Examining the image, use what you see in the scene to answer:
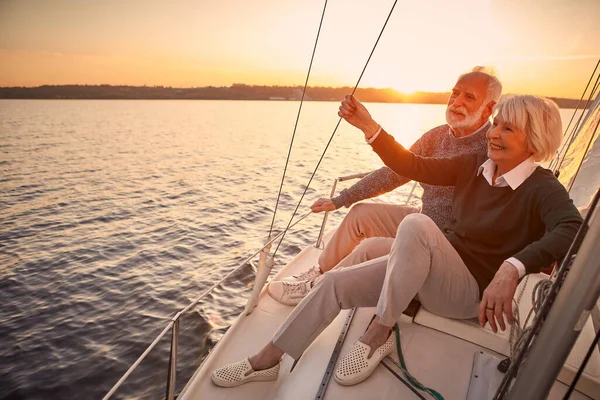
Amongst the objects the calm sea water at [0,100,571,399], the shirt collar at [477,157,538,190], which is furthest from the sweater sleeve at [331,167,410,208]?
the calm sea water at [0,100,571,399]

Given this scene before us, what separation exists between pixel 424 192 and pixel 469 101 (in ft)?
2.20

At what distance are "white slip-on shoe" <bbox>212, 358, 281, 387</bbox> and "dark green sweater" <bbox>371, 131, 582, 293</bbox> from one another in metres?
1.12

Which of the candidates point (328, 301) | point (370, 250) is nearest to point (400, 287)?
point (328, 301)

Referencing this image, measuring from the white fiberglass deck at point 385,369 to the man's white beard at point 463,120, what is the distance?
1317mm

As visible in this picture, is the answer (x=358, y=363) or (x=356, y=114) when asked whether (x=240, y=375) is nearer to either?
(x=358, y=363)

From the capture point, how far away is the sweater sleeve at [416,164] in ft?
6.61

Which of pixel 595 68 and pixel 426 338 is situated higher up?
pixel 595 68

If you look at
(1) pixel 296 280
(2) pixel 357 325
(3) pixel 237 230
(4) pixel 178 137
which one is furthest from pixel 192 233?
(4) pixel 178 137

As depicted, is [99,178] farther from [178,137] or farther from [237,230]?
[178,137]

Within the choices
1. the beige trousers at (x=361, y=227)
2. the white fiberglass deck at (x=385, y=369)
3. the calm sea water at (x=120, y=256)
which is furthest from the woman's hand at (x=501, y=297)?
the calm sea water at (x=120, y=256)

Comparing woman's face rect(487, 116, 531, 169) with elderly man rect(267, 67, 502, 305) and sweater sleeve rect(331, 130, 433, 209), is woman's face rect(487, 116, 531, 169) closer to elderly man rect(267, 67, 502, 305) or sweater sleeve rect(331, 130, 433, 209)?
elderly man rect(267, 67, 502, 305)

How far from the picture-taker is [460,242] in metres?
1.96

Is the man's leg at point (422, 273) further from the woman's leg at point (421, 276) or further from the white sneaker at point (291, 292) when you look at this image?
the white sneaker at point (291, 292)

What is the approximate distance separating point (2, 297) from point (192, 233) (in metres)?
3.58
